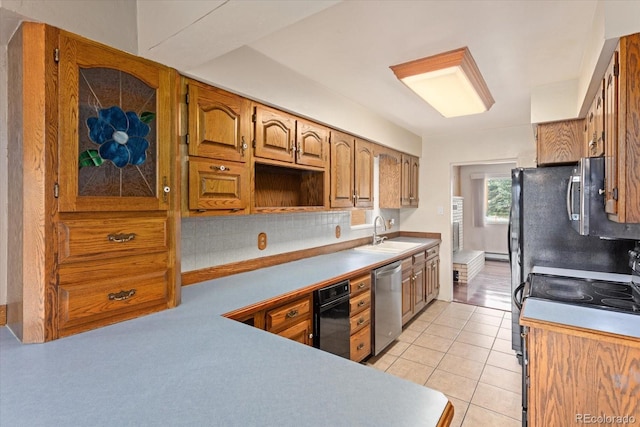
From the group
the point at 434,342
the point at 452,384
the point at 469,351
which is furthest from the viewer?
the point at 434,342

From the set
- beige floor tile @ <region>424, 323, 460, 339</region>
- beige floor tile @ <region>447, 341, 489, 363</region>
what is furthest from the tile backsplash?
beige floor tile @ <region>447, 341, 489, 363</region>

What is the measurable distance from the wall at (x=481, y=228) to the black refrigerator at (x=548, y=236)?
496 centimetres

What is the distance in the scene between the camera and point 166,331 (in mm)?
1281

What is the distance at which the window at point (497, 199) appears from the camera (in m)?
7.22

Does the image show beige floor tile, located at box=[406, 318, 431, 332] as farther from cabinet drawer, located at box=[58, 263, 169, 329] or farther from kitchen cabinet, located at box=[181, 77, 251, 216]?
cabinet drawer, located at box=[58, 263, 169, 329]

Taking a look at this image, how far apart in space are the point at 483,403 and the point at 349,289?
1.22 metres

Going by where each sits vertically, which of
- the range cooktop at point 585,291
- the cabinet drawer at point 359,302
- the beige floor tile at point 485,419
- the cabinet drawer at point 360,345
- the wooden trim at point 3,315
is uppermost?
the wooden trim at point 3,315

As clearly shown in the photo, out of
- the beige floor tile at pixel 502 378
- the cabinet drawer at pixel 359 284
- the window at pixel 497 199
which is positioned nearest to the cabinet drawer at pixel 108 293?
the cabinet drawer at pixel 359 284

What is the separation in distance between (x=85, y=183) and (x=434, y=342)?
3.18 metres

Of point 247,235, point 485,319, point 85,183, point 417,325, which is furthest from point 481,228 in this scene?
point 85,183

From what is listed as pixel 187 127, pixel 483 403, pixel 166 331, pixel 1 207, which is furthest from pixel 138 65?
pixel 483 403

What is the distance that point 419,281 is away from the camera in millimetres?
3766

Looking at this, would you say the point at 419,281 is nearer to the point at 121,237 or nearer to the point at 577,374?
the point at 577,374

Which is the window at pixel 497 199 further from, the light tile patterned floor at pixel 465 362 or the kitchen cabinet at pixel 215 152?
the kitchen cabinet at pixel 215 152
